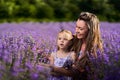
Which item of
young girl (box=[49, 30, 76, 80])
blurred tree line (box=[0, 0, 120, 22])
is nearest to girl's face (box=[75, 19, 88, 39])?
young girl (box=[49, 30, 76, 80])

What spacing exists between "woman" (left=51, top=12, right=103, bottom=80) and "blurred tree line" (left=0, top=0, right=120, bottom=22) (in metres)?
9.97

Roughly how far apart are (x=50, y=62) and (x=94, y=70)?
56cm

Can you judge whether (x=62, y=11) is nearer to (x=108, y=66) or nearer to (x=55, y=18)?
(x=55, y=18)

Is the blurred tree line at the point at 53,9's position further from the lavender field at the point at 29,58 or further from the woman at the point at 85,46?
the woman at the point at 85,46

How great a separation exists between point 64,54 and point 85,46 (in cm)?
24

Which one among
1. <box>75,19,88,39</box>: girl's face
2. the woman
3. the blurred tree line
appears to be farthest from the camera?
the blurred tree line

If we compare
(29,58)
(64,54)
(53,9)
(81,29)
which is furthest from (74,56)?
(53,9)

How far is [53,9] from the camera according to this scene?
15859 mm

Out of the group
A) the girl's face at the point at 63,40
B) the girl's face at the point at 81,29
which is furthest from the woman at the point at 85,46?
the girl's face at the point at 63,40

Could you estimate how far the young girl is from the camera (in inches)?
194

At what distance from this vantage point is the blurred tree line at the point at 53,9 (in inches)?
596

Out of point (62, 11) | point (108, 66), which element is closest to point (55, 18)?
point (62, 11)

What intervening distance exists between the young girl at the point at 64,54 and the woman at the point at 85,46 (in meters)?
0.07

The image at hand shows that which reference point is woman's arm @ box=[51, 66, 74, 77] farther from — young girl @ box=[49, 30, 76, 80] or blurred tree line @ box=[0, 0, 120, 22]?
blurred tree line @ box=[0, 0, 120, 22]
